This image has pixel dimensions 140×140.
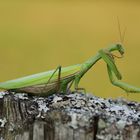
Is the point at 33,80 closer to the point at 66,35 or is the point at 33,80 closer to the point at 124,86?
the point at 124,86

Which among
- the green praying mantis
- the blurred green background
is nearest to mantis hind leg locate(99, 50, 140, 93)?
the green praying mantis

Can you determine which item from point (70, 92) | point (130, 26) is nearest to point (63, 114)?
point (70, 92)

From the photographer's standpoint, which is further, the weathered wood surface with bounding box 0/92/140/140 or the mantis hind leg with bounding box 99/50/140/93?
the mantis hind leg with bounding box 99/50/140/93

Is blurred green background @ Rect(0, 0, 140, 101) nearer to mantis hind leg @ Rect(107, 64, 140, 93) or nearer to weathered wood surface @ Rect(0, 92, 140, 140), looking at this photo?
mantis hind leg @ Rect(107, 64, 140, 93)

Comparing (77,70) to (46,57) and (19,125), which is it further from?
(46,57)

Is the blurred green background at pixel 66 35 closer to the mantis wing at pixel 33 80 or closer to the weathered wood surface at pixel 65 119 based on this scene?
the mantis wing at pixel 33 80

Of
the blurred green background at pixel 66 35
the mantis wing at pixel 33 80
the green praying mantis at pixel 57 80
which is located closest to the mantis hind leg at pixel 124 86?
the green praying mantis at pixel 57 80
